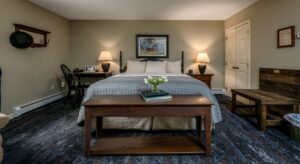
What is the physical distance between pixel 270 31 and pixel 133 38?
11.1ft

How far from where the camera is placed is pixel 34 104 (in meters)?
4.11

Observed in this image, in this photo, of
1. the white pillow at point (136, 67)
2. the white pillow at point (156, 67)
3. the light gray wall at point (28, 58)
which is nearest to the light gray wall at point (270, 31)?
the white pillow at point (156, 67)

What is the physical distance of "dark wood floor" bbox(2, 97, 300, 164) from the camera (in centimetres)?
198

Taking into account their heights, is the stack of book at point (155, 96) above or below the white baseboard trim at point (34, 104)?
above

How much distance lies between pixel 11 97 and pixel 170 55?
3889 mm

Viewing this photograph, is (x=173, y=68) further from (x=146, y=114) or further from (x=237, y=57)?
(x=146, y=114)

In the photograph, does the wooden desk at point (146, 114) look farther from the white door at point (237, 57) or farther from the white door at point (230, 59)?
the white door at point (230, 59)

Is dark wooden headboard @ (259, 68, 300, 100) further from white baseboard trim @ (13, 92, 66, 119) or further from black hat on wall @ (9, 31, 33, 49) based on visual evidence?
white baseboard trim @ (13, 92, 66, 119)

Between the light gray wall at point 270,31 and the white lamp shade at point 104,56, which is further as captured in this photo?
the white lamp shade at point 104,56

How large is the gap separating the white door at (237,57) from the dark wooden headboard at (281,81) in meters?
0.66

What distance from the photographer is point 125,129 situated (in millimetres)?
Result: 2805

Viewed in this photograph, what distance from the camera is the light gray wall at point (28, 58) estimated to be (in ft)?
10.9

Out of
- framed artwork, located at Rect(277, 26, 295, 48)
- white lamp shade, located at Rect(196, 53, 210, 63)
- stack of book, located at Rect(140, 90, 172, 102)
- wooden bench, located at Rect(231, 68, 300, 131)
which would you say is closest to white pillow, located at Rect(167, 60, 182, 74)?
white lamp shade, located at Rect(196, 53, 210, 63)

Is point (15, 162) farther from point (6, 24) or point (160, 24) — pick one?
point (160, 24)
